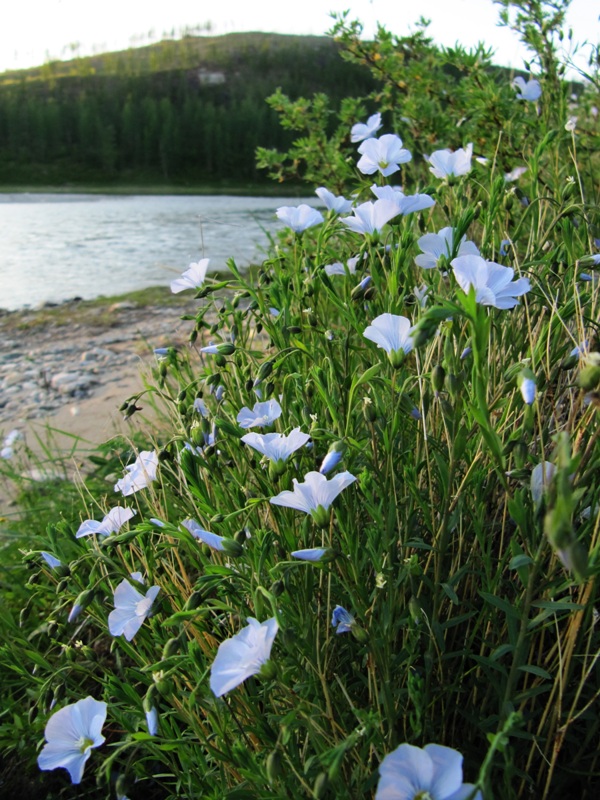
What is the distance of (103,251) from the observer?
36.7 ft

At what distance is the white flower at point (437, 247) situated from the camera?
1.21 metres

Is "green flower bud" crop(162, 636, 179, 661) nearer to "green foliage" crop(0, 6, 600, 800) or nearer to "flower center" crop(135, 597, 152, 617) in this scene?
"green foliage" crop(0, 6, 600, 800)

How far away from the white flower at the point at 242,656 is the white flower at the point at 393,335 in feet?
1.45

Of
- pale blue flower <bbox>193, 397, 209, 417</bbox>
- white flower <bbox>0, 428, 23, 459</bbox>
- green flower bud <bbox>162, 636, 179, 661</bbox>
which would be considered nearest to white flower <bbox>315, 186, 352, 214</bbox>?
pale blue flower <bbox>193, 397, 209, 417</bbox>

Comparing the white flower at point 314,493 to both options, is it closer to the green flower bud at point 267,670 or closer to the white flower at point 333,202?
the green flower bud at point 267,670

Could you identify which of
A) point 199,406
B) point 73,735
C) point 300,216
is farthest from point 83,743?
point 300,216

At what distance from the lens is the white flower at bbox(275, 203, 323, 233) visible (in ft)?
5.29

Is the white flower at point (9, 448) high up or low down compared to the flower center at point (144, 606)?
down

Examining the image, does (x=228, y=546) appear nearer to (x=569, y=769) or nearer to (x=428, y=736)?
(x=428, y=736)

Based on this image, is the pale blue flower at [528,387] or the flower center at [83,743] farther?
the flower center at [83,743]

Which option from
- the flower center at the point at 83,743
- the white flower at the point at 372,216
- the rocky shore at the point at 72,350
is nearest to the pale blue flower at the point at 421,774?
the flower center at the point at 83,743

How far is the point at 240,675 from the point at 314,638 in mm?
349

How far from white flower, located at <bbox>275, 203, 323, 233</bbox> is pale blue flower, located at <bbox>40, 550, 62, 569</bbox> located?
0.92 metres

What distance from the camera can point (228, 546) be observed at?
3.10 ft
